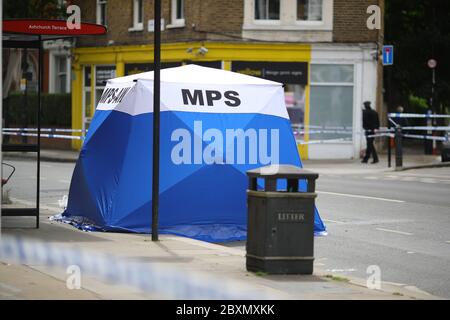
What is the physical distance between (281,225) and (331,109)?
24244mm

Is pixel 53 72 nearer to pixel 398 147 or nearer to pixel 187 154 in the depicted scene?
pixel 398 147

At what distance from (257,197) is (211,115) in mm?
4201

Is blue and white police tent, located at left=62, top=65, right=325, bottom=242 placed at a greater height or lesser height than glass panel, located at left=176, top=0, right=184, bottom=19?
lesser

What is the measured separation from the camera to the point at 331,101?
111ft

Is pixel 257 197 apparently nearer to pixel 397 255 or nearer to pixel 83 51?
pixel 397 255

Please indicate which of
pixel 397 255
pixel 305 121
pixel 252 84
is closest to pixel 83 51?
pixel 305 121

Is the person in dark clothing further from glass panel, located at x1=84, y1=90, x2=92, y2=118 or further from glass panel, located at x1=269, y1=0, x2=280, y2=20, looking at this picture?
glass panel, located at x1=84, y1=90, x2=92, y2=118

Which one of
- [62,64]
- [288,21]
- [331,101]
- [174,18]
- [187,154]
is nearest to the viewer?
[187,154]

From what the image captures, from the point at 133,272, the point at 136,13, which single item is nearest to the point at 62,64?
the point at 136,13

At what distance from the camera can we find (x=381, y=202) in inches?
723

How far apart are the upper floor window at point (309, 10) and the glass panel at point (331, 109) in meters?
2.39

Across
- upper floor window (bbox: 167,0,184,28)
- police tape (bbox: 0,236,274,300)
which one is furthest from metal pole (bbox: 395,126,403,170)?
police tape (bbox: 0,236,274,300)

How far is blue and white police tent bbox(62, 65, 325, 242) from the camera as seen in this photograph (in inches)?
544

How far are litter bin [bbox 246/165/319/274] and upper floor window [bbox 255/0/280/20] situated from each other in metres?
23.8
